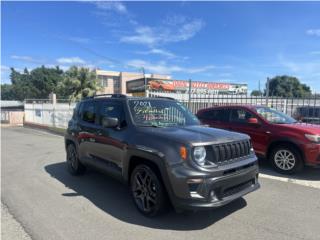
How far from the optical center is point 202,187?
3570 mm

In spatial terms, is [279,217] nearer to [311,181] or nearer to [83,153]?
[311,181]

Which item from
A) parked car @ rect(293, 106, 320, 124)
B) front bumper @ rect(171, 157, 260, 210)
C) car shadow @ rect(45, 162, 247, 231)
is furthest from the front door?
parked car @ rect(293, 106, 320, 124)

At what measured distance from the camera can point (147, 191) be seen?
4.21m

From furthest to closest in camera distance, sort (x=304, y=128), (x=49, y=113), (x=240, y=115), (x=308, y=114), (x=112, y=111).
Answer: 1. (x=49, y=113)
2. (x=308, y=114)
3. (x=240, y=115)
4. (x=304, y=128)
5. (x=112, y=111)

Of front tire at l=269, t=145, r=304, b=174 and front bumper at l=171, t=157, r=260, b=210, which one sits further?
front tire at l=269, t=145, r=304, b=174

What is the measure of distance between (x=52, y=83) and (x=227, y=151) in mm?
64619

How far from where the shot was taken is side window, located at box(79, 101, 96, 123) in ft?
19.4

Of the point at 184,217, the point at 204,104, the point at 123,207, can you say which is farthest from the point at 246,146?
the point at 204,104

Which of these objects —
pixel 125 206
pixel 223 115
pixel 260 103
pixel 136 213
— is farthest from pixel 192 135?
pixel 260 103

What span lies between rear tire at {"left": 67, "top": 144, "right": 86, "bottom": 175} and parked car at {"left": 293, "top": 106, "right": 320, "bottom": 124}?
8.29 metres

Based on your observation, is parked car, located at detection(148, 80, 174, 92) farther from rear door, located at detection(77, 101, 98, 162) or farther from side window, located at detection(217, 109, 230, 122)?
rear door, located at detection(77, 101, 98, 162)

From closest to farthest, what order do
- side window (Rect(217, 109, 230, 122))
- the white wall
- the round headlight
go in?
the round headlight < side window (Rect(217, 109, 230, 122)) < the white wall

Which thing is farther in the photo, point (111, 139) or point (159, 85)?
point (159, 85)

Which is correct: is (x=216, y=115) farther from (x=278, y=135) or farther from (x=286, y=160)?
(x=286, y=160)
